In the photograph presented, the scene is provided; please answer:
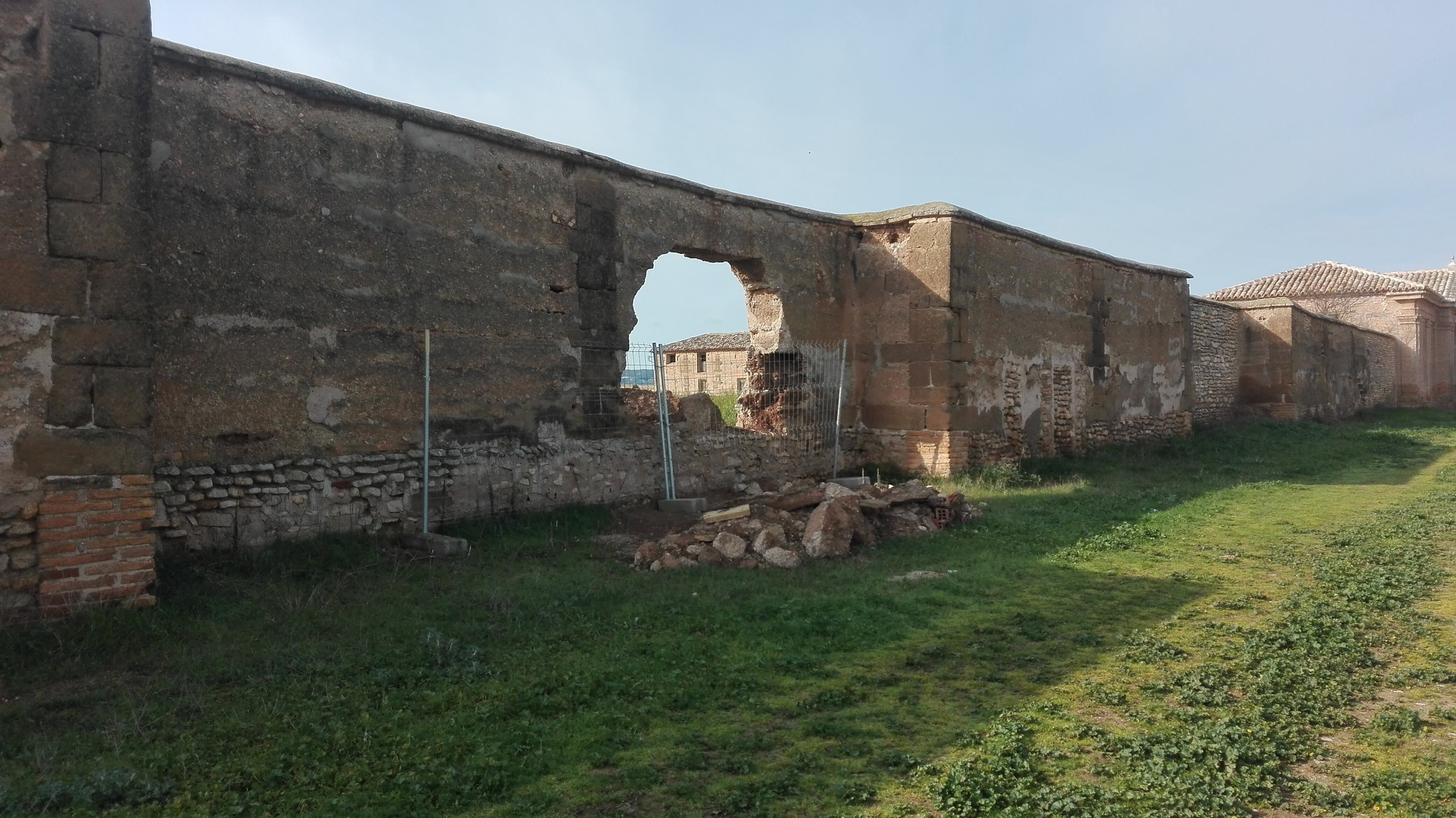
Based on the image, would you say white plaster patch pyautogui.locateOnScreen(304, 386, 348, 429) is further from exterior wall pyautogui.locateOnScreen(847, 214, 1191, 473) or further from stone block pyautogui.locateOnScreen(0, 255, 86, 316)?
exterior wall pyautogui.locateOnScreen(847, 214, 1191, 473)

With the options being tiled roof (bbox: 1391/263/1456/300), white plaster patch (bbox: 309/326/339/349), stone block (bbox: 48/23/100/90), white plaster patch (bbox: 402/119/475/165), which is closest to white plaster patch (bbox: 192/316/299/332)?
white plaster patch (bbox: 309/326/339/349)

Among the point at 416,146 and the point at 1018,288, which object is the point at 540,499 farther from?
the point at 1018,288

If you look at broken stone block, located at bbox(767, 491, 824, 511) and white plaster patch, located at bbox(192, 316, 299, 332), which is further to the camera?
broken stone block, located at bbox(767, 491, 824, 511)

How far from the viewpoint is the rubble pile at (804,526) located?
284 inches

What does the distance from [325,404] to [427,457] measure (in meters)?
0.91

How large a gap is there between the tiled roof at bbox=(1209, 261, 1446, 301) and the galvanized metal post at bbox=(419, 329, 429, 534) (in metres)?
30.4

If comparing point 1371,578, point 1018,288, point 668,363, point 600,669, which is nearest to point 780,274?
point 668,363

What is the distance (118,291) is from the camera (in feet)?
17.2

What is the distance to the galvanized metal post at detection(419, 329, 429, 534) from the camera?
761 centimetres

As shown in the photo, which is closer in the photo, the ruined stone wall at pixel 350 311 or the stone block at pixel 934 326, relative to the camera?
the ruined stone wall at pixel 350 311

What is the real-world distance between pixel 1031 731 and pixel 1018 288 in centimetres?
1042

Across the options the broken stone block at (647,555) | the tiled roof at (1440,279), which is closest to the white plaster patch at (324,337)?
the broken stone block at (647,555)

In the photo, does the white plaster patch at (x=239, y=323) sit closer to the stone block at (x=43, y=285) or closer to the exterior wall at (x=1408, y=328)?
the stone block at (x=43, y=285)

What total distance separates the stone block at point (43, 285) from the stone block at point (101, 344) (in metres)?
0.09
